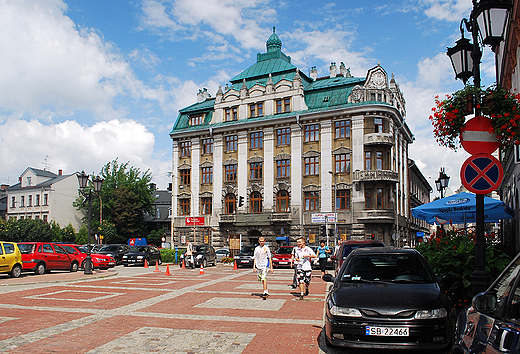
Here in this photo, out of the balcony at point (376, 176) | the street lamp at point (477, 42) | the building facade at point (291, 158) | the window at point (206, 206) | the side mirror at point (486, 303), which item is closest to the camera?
the side mirror at point (486, 303)

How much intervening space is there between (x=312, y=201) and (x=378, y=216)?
695 cm

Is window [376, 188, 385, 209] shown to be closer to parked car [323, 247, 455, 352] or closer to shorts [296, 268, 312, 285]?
shorts [296, 268, 312, 285]

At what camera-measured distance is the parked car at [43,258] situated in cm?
2169

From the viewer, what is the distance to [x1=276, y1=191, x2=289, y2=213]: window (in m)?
46.2

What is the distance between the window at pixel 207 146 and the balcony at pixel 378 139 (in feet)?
59.4

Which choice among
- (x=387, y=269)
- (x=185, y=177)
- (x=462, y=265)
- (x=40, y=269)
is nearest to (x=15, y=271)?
(x=40, y=269)

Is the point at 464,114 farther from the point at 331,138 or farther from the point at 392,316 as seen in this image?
the point at 331,138

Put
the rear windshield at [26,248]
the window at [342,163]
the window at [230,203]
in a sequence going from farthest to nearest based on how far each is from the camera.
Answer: the window at [230,203] < the window at [342,163] < the rear windshield at [26,248]

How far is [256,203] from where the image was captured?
48.1m

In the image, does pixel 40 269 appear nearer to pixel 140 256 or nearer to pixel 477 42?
pixel 140 256

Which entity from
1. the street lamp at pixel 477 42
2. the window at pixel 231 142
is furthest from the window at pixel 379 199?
the street lamp at pixel 477 42

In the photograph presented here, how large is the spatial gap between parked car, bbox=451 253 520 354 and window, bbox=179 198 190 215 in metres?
49.4

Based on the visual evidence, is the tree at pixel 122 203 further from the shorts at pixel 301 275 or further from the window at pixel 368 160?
the shorts at pixel 301 275

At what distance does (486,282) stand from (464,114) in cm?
282
